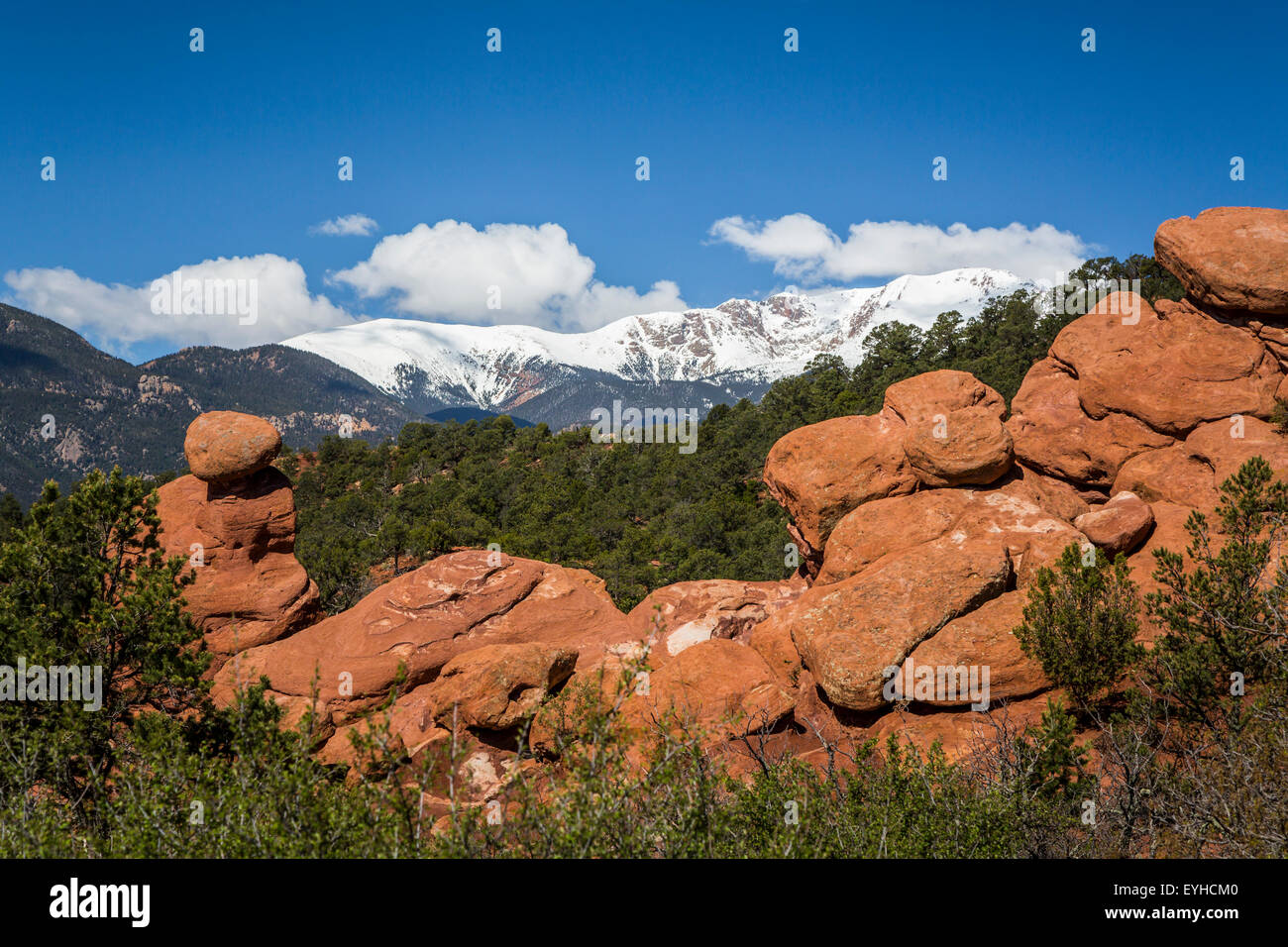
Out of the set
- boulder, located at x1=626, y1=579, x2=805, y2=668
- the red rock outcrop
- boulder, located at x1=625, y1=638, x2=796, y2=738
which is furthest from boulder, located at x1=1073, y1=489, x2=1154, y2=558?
the red rock outcrop

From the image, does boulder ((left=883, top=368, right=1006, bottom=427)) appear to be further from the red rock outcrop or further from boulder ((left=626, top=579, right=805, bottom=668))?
the red rock outcrop

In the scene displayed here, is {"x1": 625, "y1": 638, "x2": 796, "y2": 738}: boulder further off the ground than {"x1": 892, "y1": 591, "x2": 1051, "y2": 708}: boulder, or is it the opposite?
{"x1": 892, "y1": 591, "x2": 1051, "y2": 708}: boulder

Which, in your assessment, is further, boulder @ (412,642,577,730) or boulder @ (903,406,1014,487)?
boulder @ (903,406,1014,487)

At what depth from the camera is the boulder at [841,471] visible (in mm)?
18906

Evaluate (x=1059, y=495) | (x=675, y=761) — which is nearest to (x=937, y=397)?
(x=1059, y=495)

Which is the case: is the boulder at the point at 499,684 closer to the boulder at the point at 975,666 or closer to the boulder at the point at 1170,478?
the boulder at the point at 975,666

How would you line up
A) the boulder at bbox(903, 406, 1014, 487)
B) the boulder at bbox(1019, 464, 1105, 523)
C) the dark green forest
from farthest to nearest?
1. the dark green forest
2. the boulder at bbox(1019, 464, 1105, 523)
3. the boulder at bbox(903, 406, 1014, 487)

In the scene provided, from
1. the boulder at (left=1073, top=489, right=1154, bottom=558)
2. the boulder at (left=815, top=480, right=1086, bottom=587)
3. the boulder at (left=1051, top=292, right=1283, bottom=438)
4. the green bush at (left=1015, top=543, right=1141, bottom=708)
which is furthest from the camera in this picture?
the boulder at (left=1051, top=292, right=1283, bottom=438)

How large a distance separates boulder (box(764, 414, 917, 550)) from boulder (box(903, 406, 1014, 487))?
61 cm

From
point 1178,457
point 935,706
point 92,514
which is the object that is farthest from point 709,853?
point 1178,457

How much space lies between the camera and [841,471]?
62.7 ft

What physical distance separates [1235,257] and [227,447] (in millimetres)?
25522

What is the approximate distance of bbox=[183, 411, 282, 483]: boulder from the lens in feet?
68.5

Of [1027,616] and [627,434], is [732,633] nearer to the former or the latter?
[1027,616]
